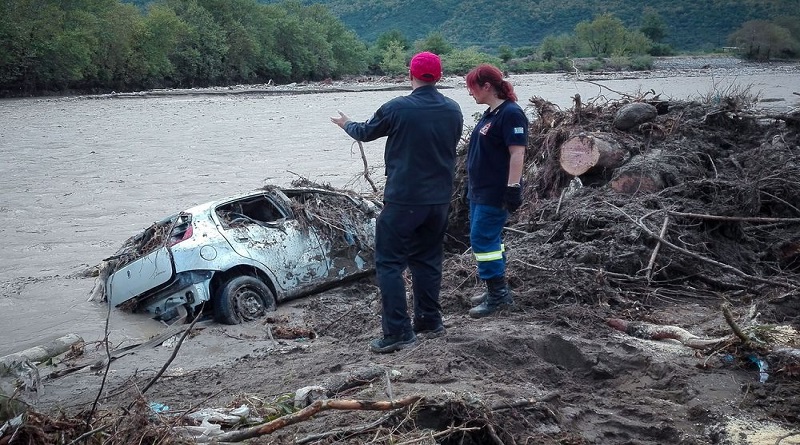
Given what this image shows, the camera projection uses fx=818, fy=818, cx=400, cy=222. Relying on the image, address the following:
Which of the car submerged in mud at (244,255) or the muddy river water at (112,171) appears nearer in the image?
the car submerged in mud at (244,255)

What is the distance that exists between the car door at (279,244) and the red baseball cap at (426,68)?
3.49 metres

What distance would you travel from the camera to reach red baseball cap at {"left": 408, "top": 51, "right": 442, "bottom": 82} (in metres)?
6.07

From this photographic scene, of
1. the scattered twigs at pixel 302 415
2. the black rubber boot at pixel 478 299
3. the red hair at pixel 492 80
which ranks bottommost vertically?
the black rubber boot at pixel 478 299

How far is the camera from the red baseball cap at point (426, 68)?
607cm

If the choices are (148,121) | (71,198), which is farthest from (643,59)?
(71,198)

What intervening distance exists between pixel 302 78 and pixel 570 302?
65.1 m

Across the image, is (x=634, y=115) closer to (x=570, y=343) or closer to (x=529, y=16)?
(x=570, y=343)

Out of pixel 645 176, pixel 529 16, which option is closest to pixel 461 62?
pixel 645 176

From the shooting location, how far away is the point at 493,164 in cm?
663

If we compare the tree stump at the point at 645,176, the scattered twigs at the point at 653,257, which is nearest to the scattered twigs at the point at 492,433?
the scattered twigs at the point at 653,257

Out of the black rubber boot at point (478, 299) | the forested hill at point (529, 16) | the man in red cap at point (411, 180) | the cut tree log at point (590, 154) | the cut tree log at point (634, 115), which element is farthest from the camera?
the forested hill at point (529, 16)

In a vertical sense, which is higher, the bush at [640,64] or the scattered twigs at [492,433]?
the scattered twigs at [492,433]

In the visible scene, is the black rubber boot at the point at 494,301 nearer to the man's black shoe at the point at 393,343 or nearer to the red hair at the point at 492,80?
the man's black shoe at the point at 393,343

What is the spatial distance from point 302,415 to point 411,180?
2.37 m
